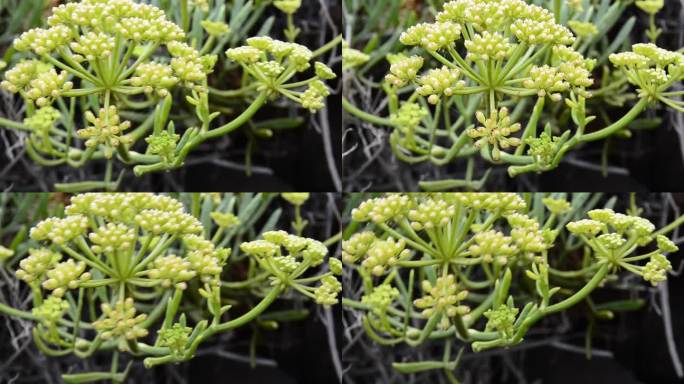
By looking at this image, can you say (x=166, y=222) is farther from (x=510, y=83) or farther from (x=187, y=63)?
(x=510, y=83)

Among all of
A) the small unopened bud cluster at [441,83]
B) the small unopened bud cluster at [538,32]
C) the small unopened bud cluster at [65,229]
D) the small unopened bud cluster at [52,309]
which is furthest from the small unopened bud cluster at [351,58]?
the small unopened bud cluster at [52,309]

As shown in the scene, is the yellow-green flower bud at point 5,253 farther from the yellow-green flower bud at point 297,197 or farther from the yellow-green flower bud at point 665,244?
the yellow-green flower bud at point 665,244

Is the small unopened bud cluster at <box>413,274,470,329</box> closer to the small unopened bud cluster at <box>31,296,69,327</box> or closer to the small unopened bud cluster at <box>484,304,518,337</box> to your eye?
the small unopened bud cluster at <box>484,304,518,337</box>

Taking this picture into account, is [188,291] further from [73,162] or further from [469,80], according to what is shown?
[469,80]

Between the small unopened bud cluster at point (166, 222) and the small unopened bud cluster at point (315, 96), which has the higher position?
the small unopened bud cluster at point (315, 96)

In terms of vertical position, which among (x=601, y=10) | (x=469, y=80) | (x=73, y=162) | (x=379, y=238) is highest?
(x=601, y=10)

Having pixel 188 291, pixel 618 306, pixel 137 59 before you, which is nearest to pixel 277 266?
pixel 188 291

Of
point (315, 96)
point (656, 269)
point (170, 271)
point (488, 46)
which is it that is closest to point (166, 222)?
point (170, 271)
